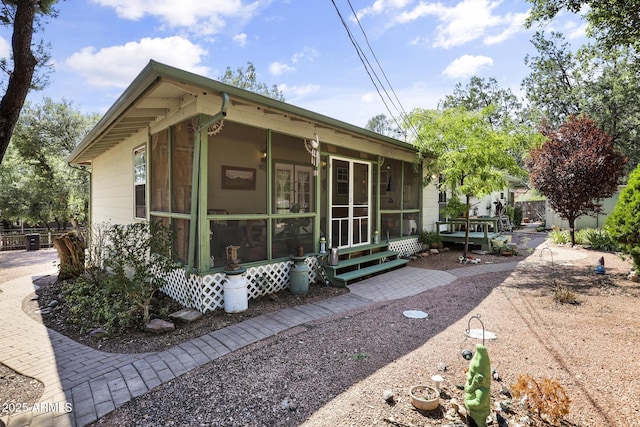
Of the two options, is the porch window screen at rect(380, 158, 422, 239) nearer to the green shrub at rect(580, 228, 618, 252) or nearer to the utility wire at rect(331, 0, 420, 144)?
the utility wire at rect(331, 0, 420, 144)

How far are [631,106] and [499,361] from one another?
891 inches

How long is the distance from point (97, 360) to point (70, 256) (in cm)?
575

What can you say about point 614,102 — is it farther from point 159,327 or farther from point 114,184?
point 114,184

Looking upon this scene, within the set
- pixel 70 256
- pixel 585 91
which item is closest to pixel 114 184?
pixel 70 256

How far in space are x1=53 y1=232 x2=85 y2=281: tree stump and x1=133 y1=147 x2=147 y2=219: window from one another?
2.22 meters

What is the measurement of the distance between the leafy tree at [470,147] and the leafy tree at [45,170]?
18046 mm

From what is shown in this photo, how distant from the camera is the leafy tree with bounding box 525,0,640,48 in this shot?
7847mm

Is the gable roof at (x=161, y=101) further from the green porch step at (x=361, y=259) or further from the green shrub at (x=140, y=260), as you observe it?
the green porch step at (x=361, y=259)

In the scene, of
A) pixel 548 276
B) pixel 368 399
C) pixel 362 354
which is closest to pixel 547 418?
pixel 368 399

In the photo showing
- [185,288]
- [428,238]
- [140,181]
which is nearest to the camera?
[185,288]

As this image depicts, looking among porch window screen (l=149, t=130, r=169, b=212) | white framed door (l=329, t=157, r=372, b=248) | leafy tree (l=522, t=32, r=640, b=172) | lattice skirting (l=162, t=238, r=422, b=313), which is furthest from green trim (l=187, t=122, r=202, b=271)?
leafy tree (l=522, t=32, r=640, b=172)

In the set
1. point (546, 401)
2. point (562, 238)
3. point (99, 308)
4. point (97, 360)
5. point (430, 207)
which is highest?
point (430, 207)

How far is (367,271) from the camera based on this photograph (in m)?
6.87

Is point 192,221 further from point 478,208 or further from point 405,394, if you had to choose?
point 478,208
